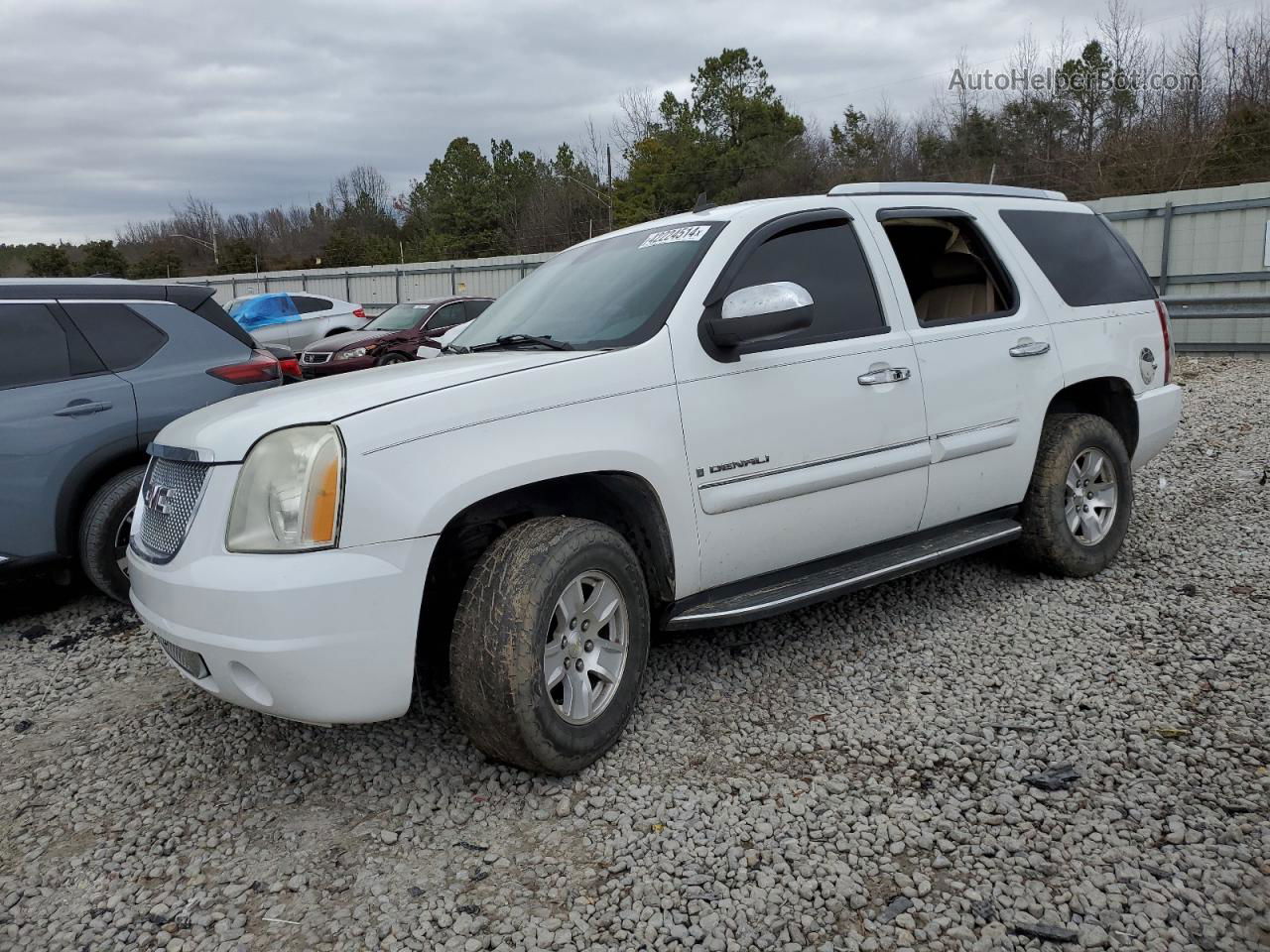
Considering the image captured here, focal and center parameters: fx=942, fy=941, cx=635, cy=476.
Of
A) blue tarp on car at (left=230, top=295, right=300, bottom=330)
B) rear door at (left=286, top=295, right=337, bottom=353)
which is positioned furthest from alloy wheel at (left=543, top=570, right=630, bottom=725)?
blue tarp on car at (left=230, top=295, right=300, bottom=330)

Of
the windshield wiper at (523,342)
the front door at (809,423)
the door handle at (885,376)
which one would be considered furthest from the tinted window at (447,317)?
the door handle at (885,376)

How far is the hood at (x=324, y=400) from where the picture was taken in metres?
2.82

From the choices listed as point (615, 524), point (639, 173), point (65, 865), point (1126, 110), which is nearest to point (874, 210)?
point (615, 524)

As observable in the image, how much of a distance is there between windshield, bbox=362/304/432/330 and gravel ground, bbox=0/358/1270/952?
12.3 meters

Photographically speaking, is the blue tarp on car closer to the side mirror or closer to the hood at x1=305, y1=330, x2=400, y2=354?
the hood at x1=305, y1=330, x2=400, y2=354

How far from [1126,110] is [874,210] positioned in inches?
1163

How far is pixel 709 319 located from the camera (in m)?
3.38

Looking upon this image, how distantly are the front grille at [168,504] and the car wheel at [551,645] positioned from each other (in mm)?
901

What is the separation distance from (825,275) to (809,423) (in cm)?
70

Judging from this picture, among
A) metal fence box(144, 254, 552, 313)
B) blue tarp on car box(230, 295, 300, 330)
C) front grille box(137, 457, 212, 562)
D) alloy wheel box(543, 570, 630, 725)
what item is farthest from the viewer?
metal fence box(144, 254, 552, 313)

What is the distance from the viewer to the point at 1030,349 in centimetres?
443

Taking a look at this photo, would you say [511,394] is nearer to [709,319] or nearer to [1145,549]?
[709,319]

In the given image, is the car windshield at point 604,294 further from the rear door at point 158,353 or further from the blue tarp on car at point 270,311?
the blue tarp on car at point 270,311

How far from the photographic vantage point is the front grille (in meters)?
2.94
